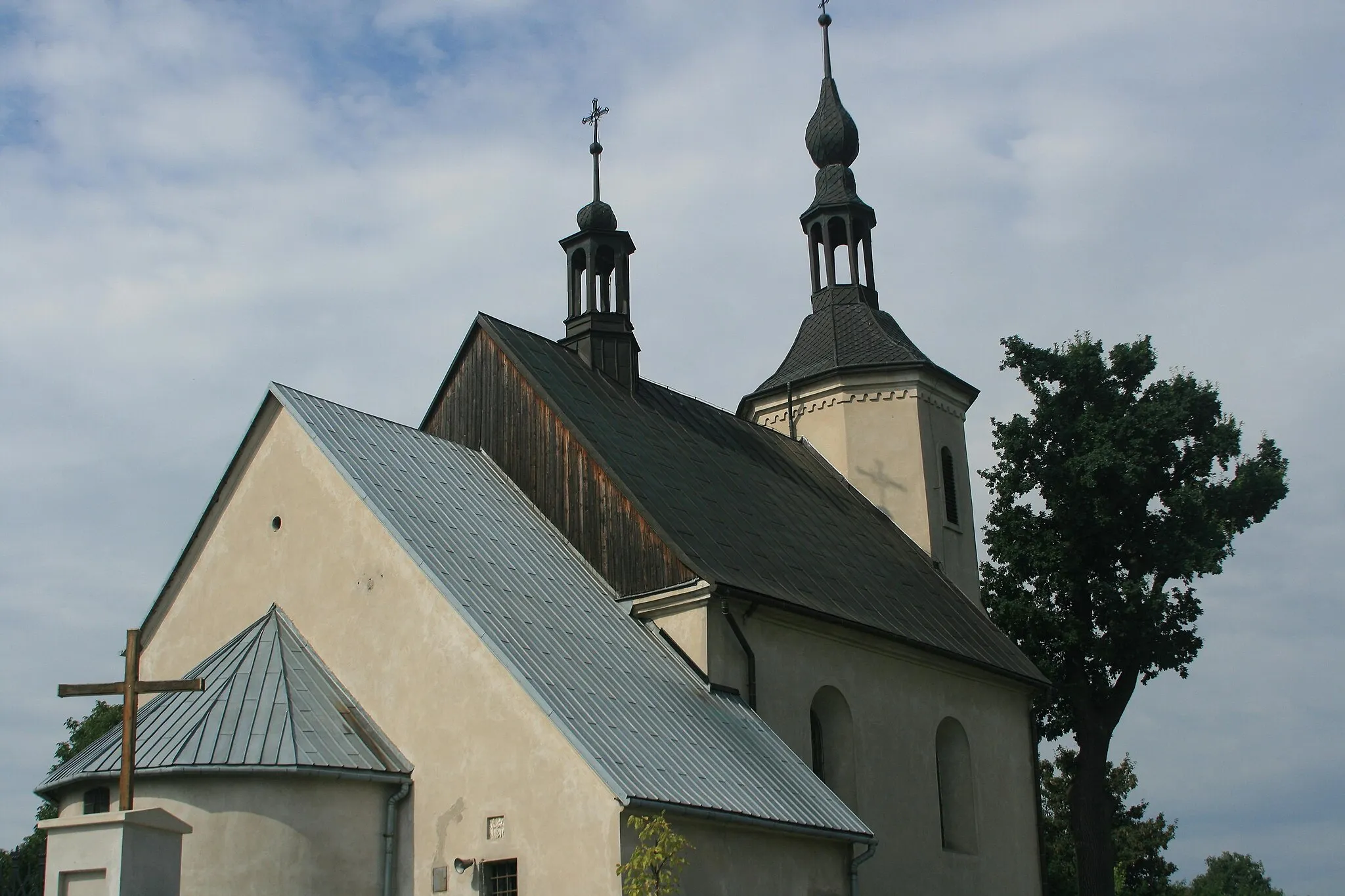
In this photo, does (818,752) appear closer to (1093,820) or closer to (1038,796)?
(1038,796)

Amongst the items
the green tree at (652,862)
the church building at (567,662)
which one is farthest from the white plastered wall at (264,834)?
the green tree at (652,862)

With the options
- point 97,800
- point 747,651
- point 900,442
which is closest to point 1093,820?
point 900,442

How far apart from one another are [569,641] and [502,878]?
9.31 ft

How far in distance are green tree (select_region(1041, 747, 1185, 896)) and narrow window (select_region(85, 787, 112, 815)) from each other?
34.0 m

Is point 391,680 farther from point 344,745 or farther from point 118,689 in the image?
point 118,689

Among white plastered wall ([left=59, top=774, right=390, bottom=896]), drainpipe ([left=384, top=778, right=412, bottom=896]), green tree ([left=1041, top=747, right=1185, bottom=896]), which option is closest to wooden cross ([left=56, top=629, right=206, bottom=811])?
white plastered wall ([left=59, top=774, right=390, bottom=896])

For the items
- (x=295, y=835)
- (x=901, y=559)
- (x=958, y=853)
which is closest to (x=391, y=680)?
(x=295, y=835)

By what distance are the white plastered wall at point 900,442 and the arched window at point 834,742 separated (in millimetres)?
7484

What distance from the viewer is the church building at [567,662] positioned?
13977 millimetres

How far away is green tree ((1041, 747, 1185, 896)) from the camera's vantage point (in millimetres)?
43906

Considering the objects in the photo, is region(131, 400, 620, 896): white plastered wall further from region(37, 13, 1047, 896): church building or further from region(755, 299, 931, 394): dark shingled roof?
region(755, 299, 931, 394): dark shingled roof

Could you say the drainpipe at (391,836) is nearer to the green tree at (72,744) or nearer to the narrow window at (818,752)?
the narrow window at (818,752)

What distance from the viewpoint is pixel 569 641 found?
52.0 ft

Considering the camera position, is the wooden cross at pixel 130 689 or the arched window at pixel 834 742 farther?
the arched window at pixel 834 742
